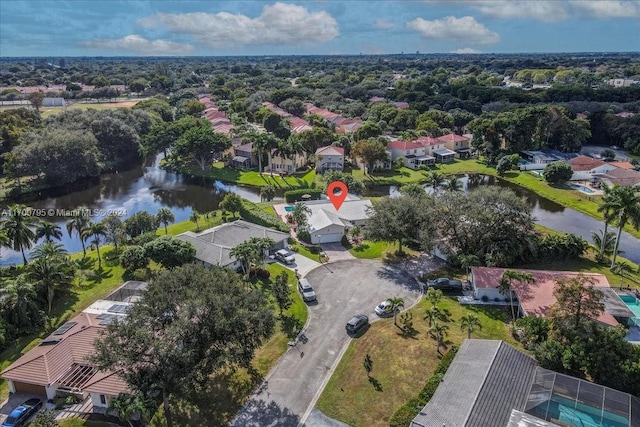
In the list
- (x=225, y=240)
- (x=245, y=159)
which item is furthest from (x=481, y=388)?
(x=245, y=159)

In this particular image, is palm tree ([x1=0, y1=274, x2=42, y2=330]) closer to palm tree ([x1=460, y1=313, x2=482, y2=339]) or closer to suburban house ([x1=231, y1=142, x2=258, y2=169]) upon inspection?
palm tree ([x1=460, y1=313, x2=482, y2=339])

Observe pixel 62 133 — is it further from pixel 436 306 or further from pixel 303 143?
pixel 436 306

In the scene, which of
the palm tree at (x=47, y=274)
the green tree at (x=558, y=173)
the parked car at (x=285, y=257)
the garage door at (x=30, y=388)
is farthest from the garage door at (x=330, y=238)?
the green tree at (x=558, y=173)

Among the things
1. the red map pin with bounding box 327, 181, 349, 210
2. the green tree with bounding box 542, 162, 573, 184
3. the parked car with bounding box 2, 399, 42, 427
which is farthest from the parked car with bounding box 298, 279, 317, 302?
the green tree with bounding box 542, 162, 573, 184

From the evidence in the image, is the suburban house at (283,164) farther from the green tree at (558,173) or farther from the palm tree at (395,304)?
the palm tree at (395,304)

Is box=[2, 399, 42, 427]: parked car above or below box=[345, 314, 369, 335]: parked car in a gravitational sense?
below
